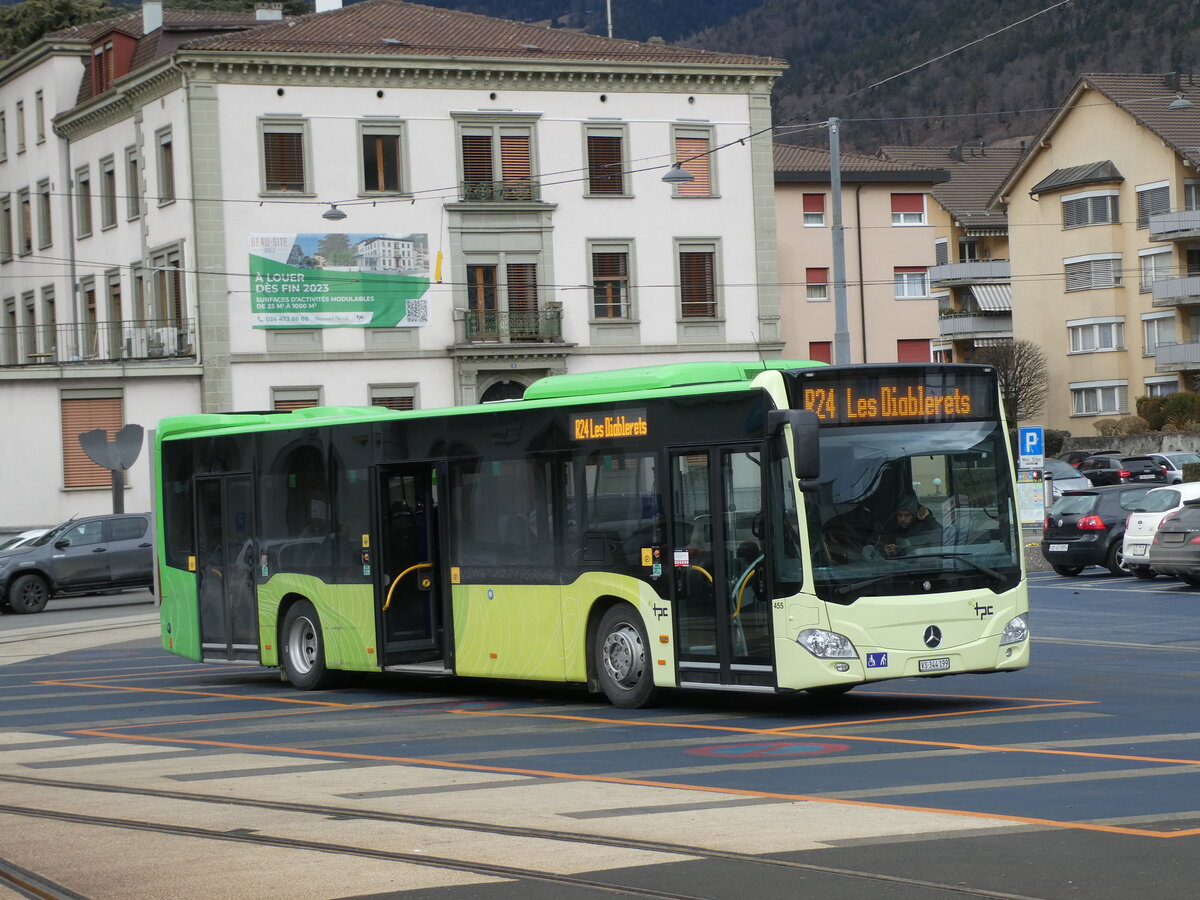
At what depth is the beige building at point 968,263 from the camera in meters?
89.9

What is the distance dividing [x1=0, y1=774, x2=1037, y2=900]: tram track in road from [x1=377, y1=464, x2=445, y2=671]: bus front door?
6166mm

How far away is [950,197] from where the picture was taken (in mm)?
95500

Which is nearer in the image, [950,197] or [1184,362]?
[1184,362]

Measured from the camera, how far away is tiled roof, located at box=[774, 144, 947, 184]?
7200cm

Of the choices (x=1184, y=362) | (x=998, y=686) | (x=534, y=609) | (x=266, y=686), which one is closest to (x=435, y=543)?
(x=534, y=609)

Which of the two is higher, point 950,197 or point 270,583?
point 950,197

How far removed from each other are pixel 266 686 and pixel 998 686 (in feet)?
26.9

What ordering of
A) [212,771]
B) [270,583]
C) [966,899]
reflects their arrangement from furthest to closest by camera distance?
[270,583], [212,771], [966,899]

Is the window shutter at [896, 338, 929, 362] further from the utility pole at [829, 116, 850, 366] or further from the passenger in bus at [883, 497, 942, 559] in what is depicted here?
the passenger in bus at [883, 497, 942, 559]

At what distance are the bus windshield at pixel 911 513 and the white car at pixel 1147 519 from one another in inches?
617

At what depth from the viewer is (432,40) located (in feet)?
180

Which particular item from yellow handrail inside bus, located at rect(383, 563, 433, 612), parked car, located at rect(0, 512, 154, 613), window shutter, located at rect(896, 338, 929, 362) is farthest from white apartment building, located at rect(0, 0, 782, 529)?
yellow handrail inside bus, located at rect(383, 563, 433, 612)

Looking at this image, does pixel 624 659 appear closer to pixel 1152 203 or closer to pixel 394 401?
pixel 394 401

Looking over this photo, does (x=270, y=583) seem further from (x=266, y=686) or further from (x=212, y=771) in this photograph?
(x=212, y=771)
